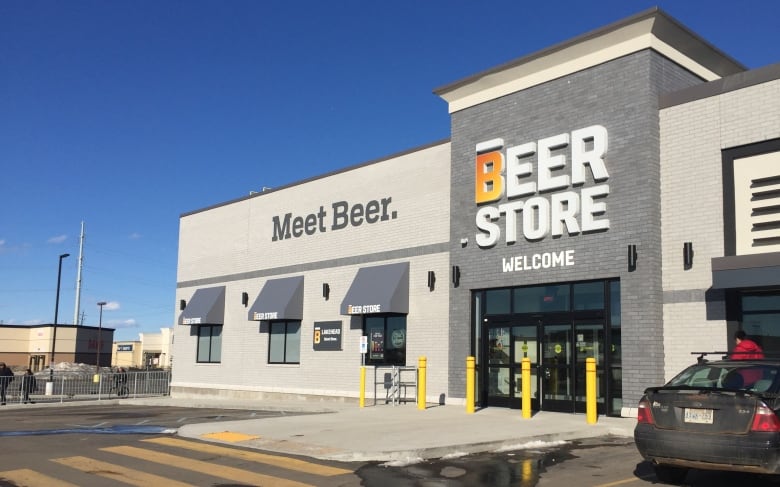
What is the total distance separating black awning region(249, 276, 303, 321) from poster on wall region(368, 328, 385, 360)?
11.7 ft

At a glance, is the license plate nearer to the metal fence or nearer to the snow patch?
the snow patch

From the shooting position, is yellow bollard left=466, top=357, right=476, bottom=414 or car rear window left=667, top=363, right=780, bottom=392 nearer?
car rear window left=667, top=363, right=780, bottom=392

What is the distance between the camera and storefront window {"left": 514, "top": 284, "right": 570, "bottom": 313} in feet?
58.3

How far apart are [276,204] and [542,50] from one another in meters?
12.9

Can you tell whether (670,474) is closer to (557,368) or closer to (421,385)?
(557,368)

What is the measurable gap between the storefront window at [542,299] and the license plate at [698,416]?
30.1 feet

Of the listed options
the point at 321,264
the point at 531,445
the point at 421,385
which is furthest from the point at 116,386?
the point at 531,445

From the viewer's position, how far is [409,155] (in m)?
22.6

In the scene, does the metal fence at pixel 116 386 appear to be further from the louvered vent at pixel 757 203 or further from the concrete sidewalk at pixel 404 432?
the louvered vent at pixel 757 203

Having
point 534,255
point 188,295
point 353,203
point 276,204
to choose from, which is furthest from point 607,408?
point 188,295

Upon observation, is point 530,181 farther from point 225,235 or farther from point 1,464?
point 225,235

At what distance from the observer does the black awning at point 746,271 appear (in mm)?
13984

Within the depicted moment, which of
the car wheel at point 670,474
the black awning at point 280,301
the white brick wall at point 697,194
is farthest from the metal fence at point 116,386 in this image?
the car wheel at point 670,474

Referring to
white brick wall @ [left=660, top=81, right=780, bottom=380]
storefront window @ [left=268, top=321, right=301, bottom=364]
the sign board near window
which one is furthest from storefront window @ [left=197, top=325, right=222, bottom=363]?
white brick wall @ [left=660, top=81, right=780, bottom=380]
